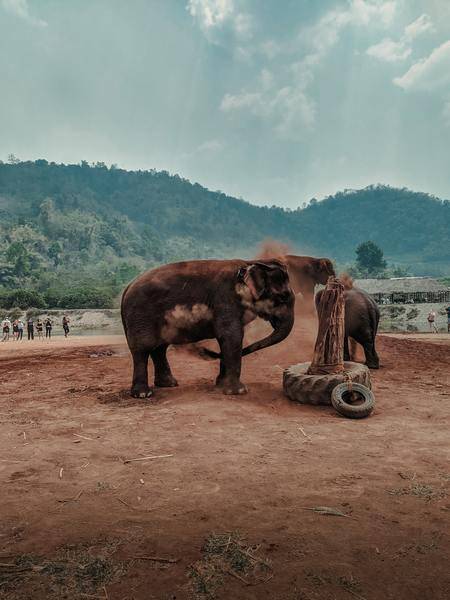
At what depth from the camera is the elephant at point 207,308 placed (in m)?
8.31

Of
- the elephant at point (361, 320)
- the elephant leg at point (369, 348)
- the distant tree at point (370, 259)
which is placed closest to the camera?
the elephant at point (361, 320)

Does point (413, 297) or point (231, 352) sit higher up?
point (231, 352)

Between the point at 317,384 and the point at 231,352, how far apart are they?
173 centimetres

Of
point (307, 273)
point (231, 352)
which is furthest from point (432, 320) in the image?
point (231, 352)

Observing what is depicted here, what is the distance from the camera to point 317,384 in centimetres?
731

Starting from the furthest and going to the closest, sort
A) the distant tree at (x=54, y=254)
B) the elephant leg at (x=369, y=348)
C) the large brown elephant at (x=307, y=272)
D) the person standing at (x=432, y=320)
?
the distant tree at (x=54, y=254) → the person standing at (x=432, y=320) → the large brown elephant at (x=307, y=272) → the elephant leg at (x=369, y=348)

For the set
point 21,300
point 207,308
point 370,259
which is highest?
point 370,259

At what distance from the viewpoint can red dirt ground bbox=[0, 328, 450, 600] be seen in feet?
8.63

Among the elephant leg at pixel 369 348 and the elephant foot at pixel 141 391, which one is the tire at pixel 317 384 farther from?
the elephant leg at pixel 369 348

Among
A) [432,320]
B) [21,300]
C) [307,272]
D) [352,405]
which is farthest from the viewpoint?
[21,300]

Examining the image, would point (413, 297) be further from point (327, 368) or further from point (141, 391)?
point (141, 391)

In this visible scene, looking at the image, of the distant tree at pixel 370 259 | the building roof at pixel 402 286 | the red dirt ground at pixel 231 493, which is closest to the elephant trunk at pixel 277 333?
the red dirt ground at pixel 231 493

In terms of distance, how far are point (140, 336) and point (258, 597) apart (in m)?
6.34

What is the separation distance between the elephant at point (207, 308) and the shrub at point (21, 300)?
47.9 m
